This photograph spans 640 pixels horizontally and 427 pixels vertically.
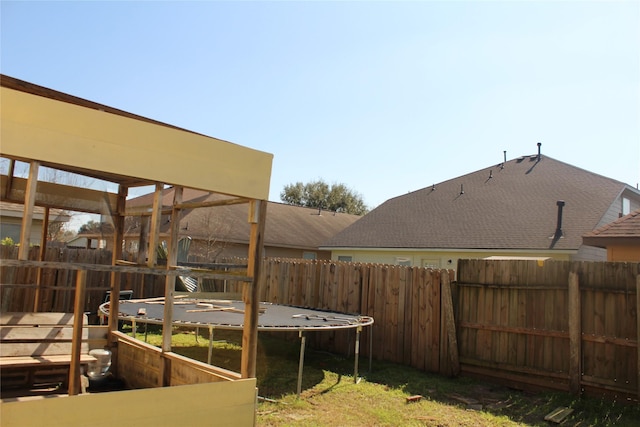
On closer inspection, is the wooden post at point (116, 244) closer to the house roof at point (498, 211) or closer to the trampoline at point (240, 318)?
the trampoline at point (240, 318)

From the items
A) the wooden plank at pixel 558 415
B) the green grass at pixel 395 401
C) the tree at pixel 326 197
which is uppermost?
the tree at pixel 326 197

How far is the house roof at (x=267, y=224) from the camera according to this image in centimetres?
1883

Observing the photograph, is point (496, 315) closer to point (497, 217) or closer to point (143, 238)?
point (143, 238)

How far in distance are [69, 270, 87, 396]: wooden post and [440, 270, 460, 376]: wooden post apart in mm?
5866

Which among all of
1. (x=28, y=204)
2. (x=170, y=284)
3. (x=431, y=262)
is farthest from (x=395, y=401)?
(x=431, y=262)

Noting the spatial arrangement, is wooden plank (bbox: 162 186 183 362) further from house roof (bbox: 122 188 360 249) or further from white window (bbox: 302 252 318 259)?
white window (bbox: 302 252 318 259)

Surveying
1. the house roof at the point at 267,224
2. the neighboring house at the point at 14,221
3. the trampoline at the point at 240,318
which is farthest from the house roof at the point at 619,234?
the neighboring house at the point at 14,221

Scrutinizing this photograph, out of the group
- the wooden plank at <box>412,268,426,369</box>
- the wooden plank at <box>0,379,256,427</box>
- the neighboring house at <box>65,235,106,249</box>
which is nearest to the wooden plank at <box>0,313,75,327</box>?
the wooden plank at <box>0,379,256,427</box>

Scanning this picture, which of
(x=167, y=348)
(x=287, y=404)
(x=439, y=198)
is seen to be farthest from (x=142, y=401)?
(x=439, y=198)

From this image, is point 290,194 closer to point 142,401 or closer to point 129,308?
point 129,308

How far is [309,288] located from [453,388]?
408 cm

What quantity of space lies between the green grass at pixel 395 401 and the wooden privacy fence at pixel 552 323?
0.96 ft

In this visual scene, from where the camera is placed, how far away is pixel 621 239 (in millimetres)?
9141

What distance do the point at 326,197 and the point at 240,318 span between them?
3799cm
